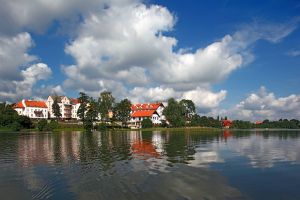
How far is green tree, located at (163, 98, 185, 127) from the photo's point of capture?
185 metres

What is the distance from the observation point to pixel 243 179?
27531 mm

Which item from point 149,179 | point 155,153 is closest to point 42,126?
point 155,153

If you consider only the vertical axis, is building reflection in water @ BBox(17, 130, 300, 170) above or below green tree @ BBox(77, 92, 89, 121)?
below

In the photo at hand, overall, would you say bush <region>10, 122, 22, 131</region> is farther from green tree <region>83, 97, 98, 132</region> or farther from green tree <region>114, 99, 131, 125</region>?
green tree <region>114, 99, 131, 125</region>


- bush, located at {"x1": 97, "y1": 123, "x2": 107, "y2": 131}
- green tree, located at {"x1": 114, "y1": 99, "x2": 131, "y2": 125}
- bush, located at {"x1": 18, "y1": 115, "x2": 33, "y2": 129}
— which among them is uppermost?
green tree, located at {"x1": 114, "y1": 99, "x2": 131, "y2": 125}

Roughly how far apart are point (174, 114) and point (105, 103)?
41128 mm

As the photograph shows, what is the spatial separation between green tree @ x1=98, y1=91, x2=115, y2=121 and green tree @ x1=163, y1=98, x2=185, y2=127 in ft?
111

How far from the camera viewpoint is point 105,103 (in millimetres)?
178000

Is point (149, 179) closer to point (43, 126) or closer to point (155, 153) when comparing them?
point (155, 153)

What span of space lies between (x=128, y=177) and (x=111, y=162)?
9.92m

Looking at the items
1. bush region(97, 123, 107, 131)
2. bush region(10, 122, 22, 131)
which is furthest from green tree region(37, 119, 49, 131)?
bush region(97, 123, 107, 131)

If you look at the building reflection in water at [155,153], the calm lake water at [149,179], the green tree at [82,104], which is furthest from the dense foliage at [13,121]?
the calm lake water at [149,179]

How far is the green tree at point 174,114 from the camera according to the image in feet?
607

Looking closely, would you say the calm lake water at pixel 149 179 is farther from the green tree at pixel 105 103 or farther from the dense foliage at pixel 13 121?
the green tree at pixel 105 103
